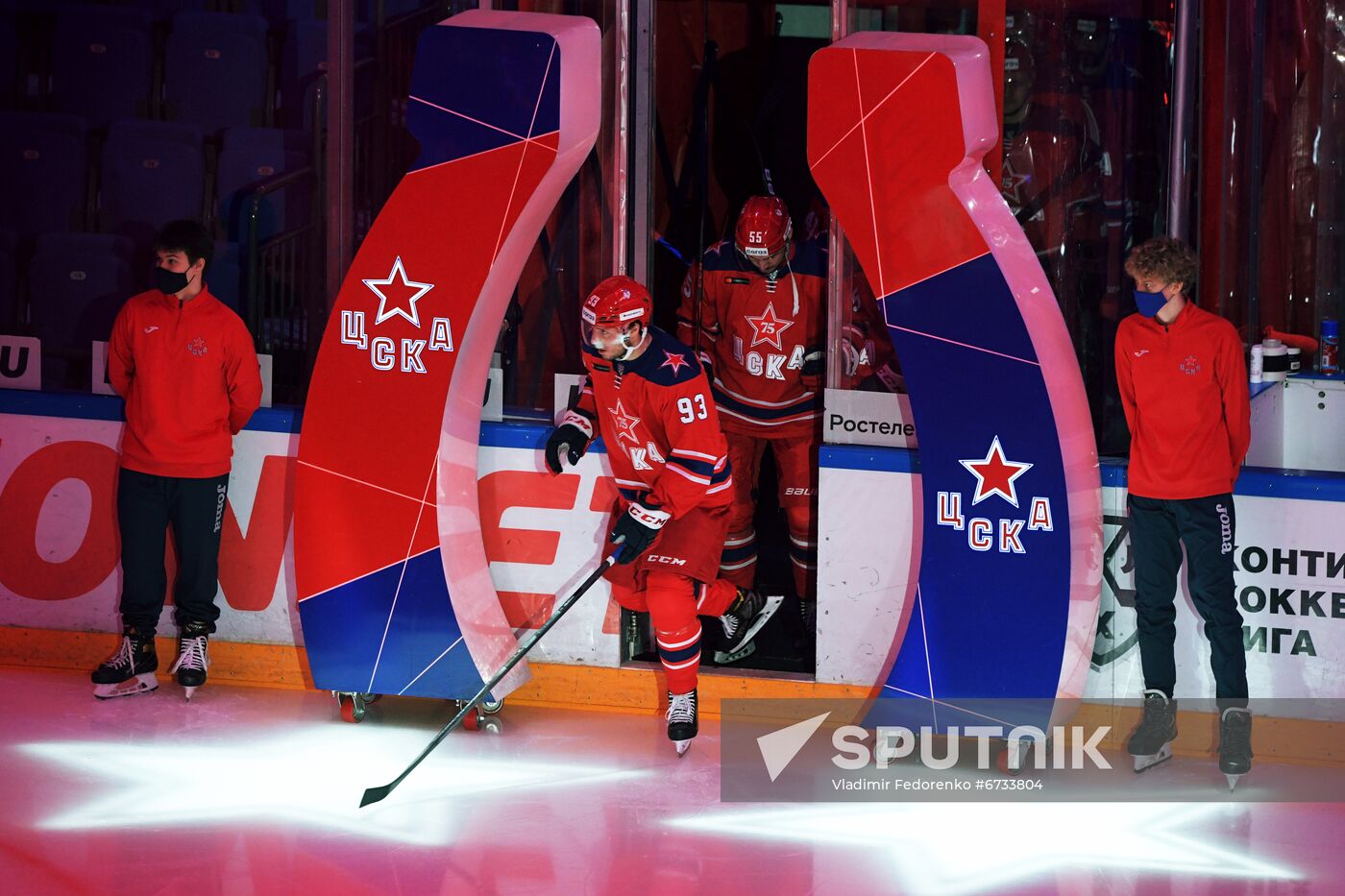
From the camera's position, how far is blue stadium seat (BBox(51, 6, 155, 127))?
21.6 ft

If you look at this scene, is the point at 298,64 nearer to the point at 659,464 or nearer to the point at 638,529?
the point at 659,464

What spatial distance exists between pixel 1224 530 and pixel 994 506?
0.59 meters

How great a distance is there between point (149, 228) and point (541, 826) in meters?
3.06

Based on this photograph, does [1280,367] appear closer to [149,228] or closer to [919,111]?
[919,111]

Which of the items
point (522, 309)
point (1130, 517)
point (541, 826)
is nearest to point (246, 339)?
point (522, 309)

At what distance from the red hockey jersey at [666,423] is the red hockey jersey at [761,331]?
60 centimetres

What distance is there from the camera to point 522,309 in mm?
5168

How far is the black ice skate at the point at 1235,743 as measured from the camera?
4281mm

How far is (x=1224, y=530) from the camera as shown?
4219 millimetres

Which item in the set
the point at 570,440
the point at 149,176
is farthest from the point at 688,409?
the point at 149,176

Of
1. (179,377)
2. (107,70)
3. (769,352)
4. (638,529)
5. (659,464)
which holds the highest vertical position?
(107,70)

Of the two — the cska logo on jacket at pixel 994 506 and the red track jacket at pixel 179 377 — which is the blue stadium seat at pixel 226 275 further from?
the cska logo on jacket at pixel 994 506

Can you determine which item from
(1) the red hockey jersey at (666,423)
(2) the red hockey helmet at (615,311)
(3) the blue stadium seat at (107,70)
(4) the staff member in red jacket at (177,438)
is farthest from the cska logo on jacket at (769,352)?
(3) the blue stadium seat at (107,70)

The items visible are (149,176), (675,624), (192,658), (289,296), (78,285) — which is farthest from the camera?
(149,176)
